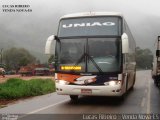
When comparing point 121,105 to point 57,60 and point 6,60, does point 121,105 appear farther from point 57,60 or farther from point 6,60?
point 6,60

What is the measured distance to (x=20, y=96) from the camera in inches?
719

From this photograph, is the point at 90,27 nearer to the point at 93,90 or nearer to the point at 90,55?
the point at 90,55

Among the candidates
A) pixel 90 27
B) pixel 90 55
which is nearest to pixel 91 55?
pixel 90 55

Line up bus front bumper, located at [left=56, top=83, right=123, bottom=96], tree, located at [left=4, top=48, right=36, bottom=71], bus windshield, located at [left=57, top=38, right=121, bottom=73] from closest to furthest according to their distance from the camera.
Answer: bus front bumper, located at [left=56, top=83, right=123, bottom=96] → bus windshield, located at [left=57, top=38, right=121, bottom=73] → tree, located at [left=4, top=48, right=36, bottom=71]

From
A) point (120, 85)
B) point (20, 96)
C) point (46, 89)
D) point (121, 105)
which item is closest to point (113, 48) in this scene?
point (120, 85)

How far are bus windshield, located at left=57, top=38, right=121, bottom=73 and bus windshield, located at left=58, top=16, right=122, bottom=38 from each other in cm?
29

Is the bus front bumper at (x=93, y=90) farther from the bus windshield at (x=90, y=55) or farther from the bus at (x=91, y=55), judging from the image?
the bus windshield at (x=90, y=55)

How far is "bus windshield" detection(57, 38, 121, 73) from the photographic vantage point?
1333cm

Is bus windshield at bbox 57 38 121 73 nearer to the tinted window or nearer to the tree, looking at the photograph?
the tinted window

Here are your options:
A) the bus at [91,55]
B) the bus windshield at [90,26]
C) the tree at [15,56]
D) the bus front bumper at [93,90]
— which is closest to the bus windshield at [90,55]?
the bus at [91,55]

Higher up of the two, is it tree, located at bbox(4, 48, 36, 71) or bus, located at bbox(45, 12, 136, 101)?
bus, located at bbox(45, 12, 136, 101)

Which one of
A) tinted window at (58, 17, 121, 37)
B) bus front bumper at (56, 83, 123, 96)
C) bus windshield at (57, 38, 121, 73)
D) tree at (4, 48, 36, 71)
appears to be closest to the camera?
bus front bumper at (56, 83, 123, 96)

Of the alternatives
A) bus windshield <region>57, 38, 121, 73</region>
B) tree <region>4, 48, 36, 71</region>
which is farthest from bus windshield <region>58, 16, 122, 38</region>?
tree <region>4, 48, 36, 71</region>

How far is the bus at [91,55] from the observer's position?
13.2 meters
